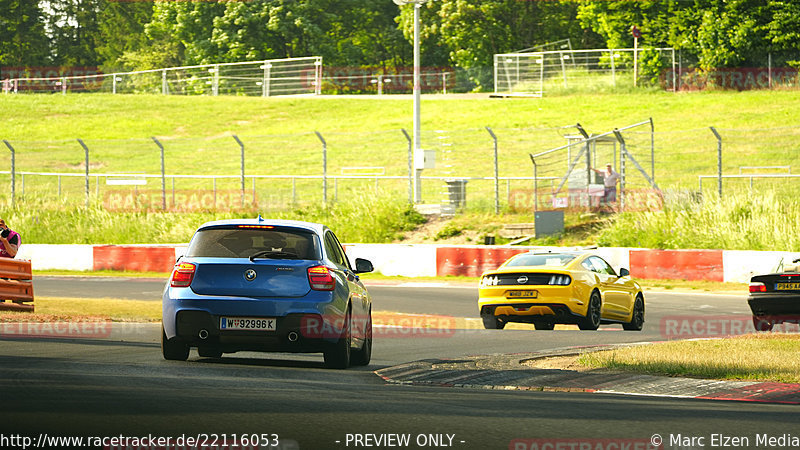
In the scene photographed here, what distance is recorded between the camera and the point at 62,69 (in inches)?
3625

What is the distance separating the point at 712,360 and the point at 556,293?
14.9 feet

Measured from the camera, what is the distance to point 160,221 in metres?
35.6

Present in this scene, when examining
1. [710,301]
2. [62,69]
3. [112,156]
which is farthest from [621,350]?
[62,69]

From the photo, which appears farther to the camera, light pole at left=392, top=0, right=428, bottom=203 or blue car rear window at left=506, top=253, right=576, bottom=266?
light pole at left=392, top=0, right=428, bottom=203

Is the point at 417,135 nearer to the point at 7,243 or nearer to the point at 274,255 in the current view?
the point at 7,243

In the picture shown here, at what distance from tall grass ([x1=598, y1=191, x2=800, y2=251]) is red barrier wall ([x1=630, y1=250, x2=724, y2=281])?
65.9 inches

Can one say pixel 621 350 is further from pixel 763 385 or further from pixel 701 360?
pixel 763 385

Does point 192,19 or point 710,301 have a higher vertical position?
point 192,19

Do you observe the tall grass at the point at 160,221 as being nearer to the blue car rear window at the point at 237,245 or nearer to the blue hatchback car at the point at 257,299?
the blue car rear window at the point at 237,245

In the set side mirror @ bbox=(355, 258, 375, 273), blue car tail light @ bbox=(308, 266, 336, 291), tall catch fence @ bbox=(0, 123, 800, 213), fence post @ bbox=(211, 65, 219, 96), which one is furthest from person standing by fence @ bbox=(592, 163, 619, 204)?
fence post @ bbox=(211, 65, 219, 96)

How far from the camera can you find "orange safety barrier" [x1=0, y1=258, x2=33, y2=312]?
736 inches

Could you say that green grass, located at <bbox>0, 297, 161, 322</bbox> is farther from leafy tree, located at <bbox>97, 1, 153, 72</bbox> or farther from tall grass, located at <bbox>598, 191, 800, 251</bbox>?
leafy tree, located at <bbox>97, 1, 153, 72</bbox>

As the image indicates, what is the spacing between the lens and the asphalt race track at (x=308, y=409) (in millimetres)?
8000

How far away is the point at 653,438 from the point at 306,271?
15.2 ft
